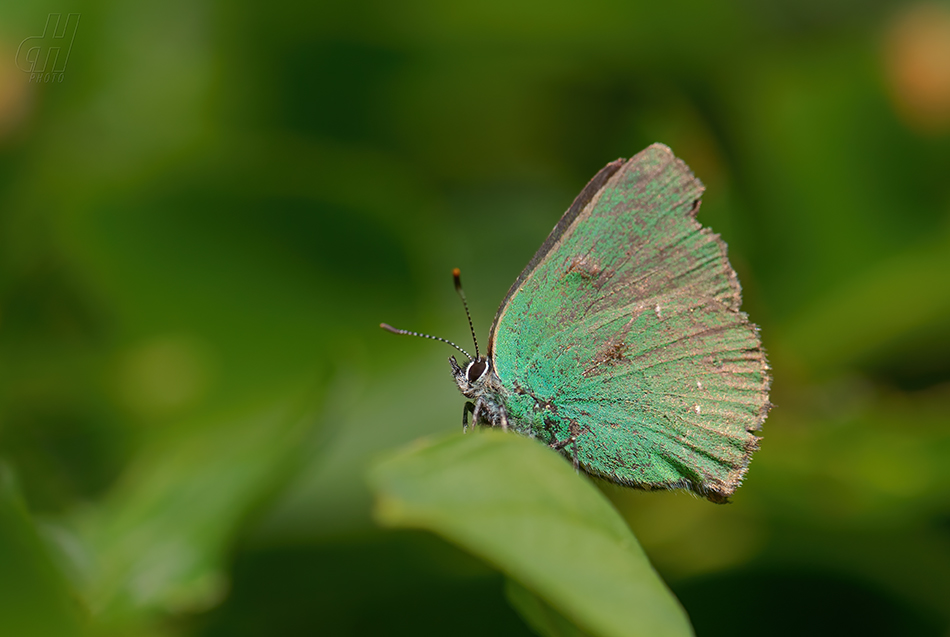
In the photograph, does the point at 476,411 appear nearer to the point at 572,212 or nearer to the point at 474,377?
the point at 474,377

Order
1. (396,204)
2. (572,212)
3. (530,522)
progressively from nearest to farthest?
(530,522)
(572,212)
(396,204)

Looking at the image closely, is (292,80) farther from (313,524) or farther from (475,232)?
(313,524)

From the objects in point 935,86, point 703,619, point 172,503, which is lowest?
point 703,619

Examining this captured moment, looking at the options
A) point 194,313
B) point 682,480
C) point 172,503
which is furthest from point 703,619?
point 194,313

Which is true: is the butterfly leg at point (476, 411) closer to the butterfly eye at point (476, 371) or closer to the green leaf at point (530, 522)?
the butterfly eye at point (476, 371)

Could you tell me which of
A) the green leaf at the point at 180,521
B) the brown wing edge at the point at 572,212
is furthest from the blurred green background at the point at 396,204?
the brown wing edge at the point at 572,212

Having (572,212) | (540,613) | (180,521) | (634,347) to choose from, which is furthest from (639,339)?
(180,521)
